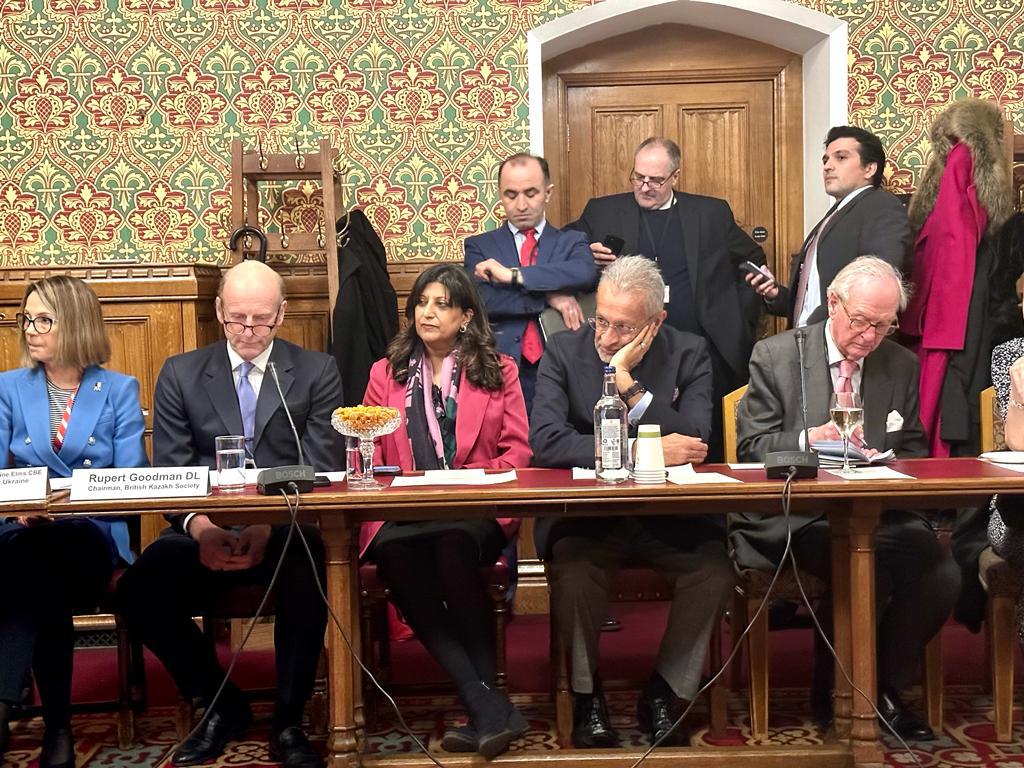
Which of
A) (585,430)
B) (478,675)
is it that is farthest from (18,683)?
(585,430)

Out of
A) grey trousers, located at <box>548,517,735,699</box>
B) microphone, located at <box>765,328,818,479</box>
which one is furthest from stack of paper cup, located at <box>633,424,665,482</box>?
grey trousers, located at <box>548,517,735,699</box>

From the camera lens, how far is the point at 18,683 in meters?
2.93

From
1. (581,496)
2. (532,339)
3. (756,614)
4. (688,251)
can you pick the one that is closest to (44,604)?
(581,496)

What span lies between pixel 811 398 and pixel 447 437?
99cm

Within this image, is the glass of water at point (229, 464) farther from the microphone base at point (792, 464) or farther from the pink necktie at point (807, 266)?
the pink necktie at point (807, 266)

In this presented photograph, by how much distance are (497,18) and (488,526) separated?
256 centimetres

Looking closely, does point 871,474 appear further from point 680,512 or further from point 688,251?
point 688,251

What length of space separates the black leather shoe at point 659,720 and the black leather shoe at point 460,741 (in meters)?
0.44

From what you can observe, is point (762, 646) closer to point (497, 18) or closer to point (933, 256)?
point (933, 256)

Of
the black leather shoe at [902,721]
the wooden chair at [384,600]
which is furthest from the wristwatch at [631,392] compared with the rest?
the black leather shoe at [902,721]

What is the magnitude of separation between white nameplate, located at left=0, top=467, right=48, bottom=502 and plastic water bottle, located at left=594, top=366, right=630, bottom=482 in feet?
4.11

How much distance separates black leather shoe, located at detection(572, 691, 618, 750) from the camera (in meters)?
2.96

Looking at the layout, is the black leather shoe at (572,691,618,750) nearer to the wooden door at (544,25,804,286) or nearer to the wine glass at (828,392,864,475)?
the wine glass at (828,392,864,475)

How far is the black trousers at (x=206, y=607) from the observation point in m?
3.03
